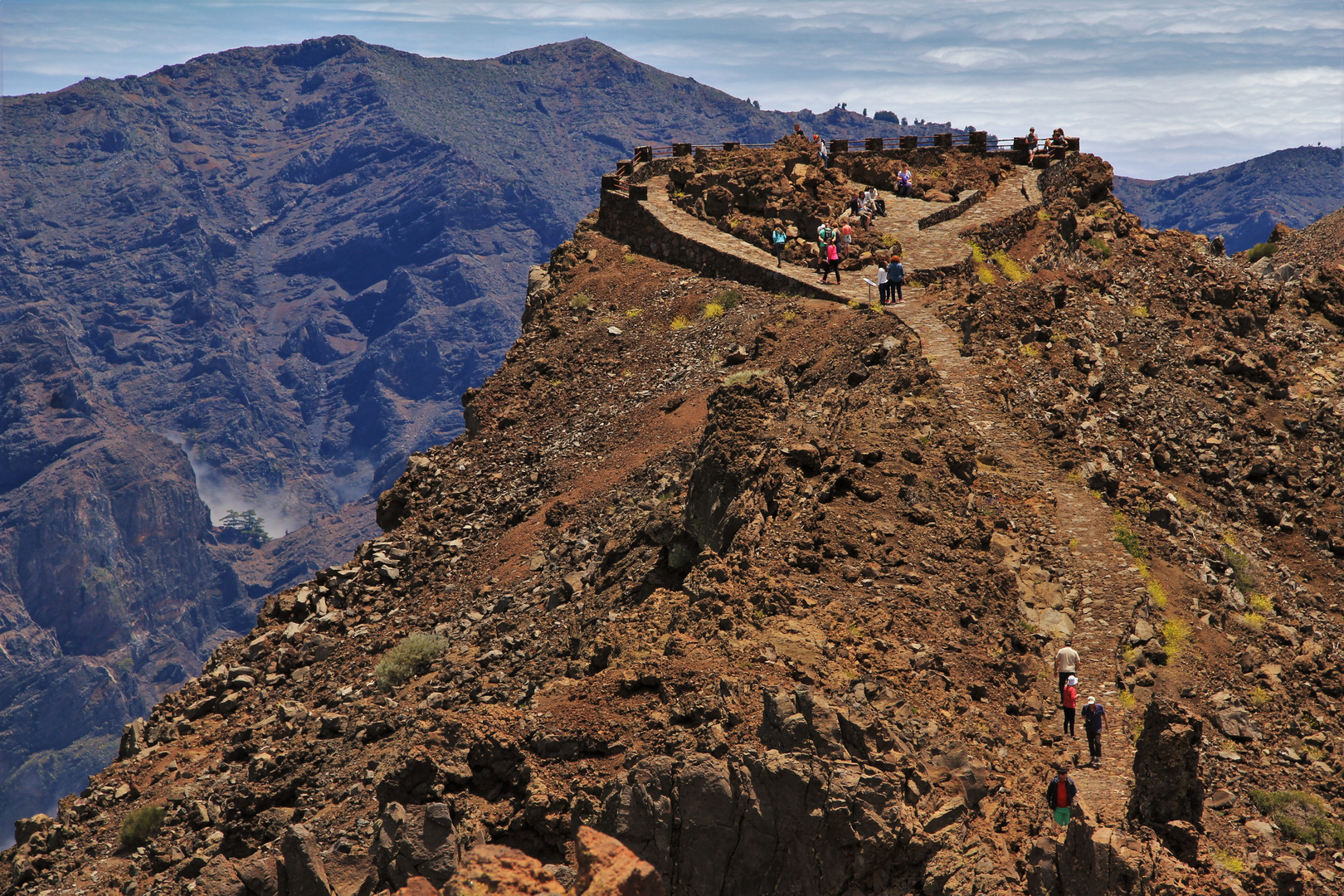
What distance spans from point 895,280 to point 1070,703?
55.5 feet

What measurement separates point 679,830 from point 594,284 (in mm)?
29572

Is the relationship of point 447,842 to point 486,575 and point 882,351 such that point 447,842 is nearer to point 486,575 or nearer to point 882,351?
point 486,575

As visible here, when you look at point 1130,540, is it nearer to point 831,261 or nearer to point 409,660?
point 409,660

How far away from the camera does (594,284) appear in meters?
41.4

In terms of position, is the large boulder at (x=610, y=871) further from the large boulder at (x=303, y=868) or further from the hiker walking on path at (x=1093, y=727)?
the hiker walking on path at (x=1093, y=727)

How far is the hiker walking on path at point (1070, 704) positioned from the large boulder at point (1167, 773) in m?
2.37

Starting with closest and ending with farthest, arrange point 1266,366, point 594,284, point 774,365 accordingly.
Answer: point 774,365, point 1266,366, point 594,284

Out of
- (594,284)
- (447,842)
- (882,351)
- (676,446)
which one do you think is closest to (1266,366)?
(882,351)

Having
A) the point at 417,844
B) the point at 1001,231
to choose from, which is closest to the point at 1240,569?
the point at 417,844

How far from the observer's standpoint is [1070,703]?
18.5 m

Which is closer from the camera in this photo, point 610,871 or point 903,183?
point 610,871

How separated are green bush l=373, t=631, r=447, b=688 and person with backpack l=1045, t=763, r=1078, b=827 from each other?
1448 centimetres

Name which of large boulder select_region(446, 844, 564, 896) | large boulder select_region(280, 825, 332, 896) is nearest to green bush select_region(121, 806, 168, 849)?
large boulder select_region(280, 825, 332, 896)

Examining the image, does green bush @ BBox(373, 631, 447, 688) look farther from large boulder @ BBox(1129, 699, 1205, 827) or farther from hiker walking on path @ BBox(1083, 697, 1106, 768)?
large boulder @ BBox(1129, 699, 1205, 827)
